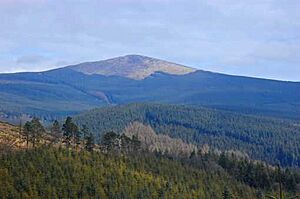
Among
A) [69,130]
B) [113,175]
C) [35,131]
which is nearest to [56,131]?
[35,131]

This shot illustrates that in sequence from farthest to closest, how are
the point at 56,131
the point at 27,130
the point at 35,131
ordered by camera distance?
the point at 56,131, the point at 35,131, the point at 27,130

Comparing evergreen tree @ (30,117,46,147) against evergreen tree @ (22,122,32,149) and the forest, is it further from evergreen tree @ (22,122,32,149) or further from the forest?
evergreen tree @ (22,122,32,149)

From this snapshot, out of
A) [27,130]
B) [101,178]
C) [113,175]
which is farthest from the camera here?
[27,130]

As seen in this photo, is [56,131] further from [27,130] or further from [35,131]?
[27,130]

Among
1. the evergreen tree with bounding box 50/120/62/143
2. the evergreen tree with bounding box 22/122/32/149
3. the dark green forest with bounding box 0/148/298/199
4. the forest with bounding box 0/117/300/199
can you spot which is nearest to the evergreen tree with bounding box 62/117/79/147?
the forest with bounding box 0/117/300/199

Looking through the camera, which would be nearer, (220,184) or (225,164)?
(220,184)

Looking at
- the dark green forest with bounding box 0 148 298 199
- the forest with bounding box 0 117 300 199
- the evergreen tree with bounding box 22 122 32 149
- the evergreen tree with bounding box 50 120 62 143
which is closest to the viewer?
the dark green forest with bounding box 0 148 298 199

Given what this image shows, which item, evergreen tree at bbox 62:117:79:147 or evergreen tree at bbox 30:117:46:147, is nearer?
evergreen tree at bbox 30:117:46:147

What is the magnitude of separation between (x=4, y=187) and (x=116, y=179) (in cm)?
2446

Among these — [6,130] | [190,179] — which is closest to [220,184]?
[190,179]

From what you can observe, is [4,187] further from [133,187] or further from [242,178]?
[242,178]

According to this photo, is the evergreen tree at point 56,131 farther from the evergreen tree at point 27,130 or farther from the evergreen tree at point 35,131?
the evergreen tree at point 27,130

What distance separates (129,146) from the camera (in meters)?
155

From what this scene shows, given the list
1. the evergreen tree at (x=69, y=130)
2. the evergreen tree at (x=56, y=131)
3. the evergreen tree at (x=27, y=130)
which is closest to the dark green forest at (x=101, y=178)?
the evergreen tree at (x=69, y=130)
